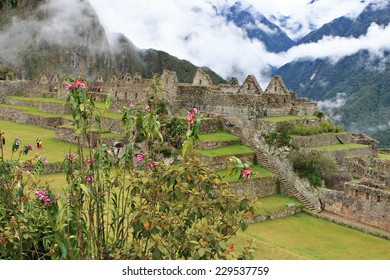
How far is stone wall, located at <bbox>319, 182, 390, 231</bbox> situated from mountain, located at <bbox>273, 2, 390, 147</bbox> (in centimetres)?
1942

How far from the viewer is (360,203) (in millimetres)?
16062

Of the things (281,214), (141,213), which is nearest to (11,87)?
(281,214)

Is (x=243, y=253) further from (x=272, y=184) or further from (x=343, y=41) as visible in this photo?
(x=343, y=41)

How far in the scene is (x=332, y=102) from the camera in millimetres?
42844

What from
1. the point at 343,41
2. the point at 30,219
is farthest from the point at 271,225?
the point at 343,41

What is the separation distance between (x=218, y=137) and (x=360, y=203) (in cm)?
564

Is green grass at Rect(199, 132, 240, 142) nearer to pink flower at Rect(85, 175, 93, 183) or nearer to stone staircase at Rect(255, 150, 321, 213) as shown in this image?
stone staircase at Rect(255, 150, 321, 213)

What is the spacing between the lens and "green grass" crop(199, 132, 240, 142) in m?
18.1

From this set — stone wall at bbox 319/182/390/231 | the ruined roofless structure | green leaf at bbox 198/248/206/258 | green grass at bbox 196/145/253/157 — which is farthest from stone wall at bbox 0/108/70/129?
green leaf at bbox 198/248/206/258

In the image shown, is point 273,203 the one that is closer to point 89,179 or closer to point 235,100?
point 235,100

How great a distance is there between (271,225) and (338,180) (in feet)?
16.2

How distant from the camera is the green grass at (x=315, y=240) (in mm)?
12203

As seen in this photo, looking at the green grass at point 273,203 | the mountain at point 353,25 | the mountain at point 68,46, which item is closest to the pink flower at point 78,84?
the green grass at point 273,203

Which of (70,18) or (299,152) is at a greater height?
(70,18)
